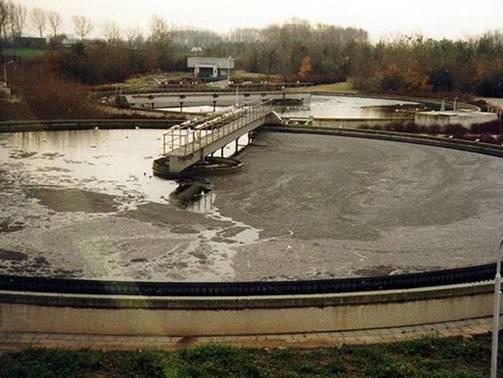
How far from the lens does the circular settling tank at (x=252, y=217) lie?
12.0m

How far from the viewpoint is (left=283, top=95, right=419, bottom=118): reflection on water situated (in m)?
42.0

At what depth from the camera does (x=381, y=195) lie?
1780 centimetres

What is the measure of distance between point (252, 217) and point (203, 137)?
284 inches

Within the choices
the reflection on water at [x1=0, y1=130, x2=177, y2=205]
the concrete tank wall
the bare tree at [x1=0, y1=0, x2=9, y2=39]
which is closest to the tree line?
the bare tree at [x1=0, y1=0, x2=9, y2=39]

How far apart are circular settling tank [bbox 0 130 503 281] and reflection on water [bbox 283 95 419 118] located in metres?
18.1

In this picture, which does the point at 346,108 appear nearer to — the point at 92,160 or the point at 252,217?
the point at 92,160

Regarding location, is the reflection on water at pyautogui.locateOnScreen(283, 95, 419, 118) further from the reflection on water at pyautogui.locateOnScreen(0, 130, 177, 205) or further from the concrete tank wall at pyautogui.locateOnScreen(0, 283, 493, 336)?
the concrete tank wall at pyautogui.locateOnScreen(0, 283, 493, 336)

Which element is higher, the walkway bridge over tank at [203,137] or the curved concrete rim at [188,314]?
the walkway bridge over tank at [203,137]

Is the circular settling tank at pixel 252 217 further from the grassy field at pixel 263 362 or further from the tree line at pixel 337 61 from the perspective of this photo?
the tree line at pixel 337 61

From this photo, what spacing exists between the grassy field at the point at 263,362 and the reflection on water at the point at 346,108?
3315 cm

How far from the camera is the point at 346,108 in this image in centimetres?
4716

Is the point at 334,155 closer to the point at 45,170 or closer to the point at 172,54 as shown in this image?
the point at 45,170

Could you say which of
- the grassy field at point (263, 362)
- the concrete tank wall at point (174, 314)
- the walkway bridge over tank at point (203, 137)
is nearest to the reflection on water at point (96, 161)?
the walkway bridge over tank at point (203, 137)

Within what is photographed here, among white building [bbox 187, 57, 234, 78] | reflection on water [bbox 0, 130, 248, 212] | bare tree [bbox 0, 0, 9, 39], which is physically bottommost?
reflection on water [bbox 0, 130, 248, 212]
